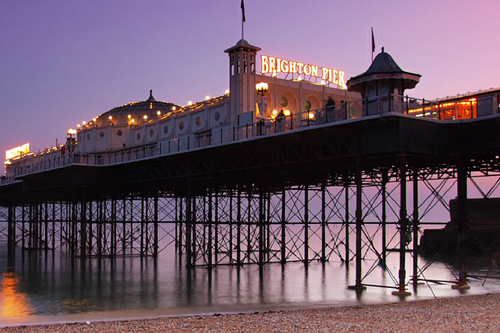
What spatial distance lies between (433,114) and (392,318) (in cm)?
1253

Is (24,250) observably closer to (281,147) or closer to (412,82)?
(281,147)

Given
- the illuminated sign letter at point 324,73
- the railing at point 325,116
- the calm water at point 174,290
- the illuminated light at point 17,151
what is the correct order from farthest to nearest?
1. the illuminated light at point 17,151
2. the illuminated sign letter at point 324,73
3. the railing at point 325,116
4. the calm water at point 174,290

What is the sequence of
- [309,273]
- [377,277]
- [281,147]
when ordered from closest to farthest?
[281,147], [377,277], [309,273]

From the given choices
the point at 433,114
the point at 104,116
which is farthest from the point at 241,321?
the point at 104,116

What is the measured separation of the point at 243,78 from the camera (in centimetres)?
4231

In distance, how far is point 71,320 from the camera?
77.4 feet

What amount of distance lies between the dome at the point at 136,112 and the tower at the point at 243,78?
18.5 meters

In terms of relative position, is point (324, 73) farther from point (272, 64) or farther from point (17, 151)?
point (17, 151)

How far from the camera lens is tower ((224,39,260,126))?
42.2m

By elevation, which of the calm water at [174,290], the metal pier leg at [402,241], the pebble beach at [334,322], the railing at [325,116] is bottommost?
the calm water at [174,290]

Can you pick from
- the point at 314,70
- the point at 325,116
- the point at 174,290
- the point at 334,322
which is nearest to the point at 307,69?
the point at 314,70

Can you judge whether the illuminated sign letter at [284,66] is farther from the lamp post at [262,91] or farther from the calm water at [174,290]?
the calm water at [174,290]

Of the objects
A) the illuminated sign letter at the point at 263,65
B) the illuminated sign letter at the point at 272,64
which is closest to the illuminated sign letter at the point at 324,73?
the illuminated sign letter at the point at 272,64

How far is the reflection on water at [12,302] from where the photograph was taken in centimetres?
2541
